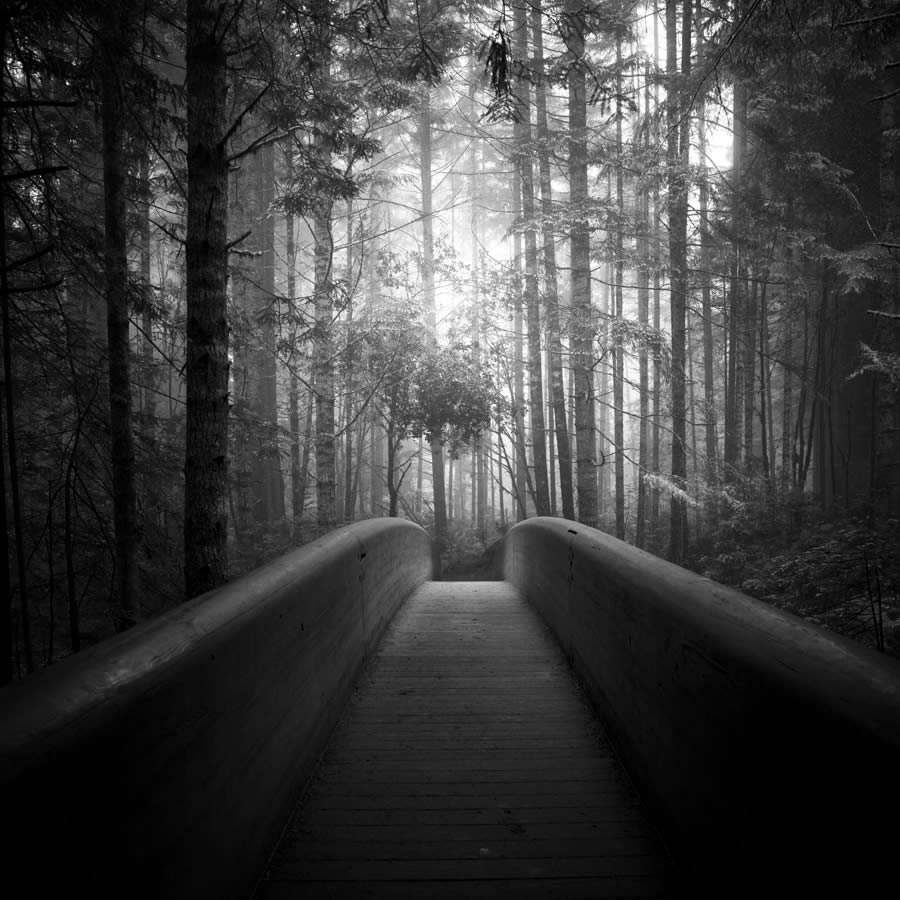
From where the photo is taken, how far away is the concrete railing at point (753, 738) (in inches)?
40.4

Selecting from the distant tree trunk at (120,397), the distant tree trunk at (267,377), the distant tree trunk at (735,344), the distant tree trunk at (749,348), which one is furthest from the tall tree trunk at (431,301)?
the distant tree trunk at (120,397)

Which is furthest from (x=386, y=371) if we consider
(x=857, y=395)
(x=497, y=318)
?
(x=857, y=395)

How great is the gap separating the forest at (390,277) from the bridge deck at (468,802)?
5.55 feet

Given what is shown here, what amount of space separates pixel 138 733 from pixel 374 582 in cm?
302

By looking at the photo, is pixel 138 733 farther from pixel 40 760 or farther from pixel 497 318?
pixel 497 318

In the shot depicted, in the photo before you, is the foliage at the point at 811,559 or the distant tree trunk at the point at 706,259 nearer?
the foliage at the point at 811,559

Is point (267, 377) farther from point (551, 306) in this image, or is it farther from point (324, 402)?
point (551, 306)

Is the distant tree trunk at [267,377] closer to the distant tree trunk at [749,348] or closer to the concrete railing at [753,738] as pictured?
the distant tree trunk at [749,348]

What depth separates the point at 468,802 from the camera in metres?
2.32

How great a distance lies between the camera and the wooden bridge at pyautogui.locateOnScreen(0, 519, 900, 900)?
1.03m

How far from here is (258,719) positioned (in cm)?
183

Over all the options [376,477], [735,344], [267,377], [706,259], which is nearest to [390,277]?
[267,377]

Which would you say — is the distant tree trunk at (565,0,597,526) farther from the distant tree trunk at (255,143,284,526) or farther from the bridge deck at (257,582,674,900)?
the distant tree trunk at (255,143,284,526)

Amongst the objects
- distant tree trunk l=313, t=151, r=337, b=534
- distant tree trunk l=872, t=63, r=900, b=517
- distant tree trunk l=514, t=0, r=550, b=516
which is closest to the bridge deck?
distant tree trunk l=313, t=151, r=337, b=534
